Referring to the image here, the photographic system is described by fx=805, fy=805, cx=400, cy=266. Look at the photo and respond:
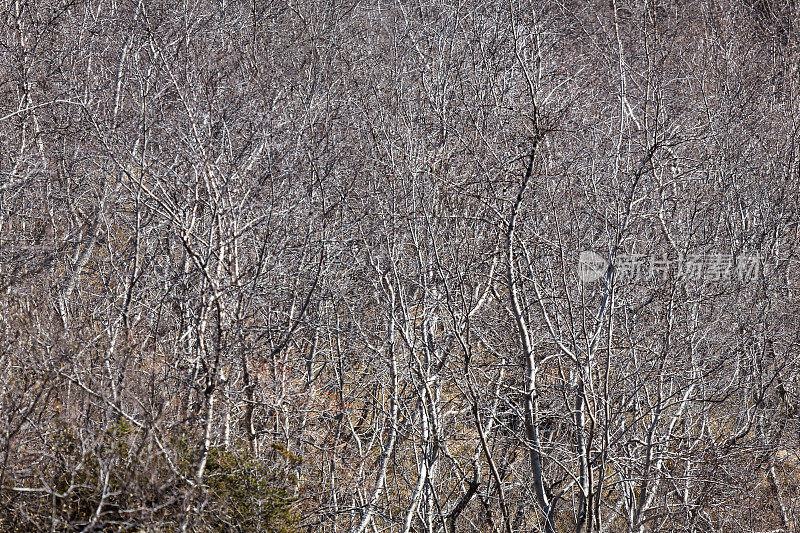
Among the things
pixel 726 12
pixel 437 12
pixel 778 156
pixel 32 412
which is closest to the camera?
pixel 32 412

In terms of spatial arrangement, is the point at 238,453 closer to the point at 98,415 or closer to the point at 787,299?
the point at 98,415

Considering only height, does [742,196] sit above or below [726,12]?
below

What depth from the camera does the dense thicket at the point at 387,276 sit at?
223 inches

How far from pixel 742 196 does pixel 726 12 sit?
476 centimetres

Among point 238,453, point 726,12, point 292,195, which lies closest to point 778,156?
point 726,12

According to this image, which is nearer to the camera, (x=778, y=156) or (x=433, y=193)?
(x=433, y=193)

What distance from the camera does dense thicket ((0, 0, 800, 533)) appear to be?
5.66 m

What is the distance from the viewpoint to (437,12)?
873cm

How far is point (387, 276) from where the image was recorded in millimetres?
6789

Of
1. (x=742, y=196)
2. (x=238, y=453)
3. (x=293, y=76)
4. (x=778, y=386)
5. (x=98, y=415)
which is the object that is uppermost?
(x=293, y=76)

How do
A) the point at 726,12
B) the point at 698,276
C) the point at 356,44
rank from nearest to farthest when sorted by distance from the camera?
the point at 698,276 → the point at 356,44 → the point at 726,12

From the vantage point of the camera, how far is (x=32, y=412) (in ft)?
18.0

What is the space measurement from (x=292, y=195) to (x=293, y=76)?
2.15 m

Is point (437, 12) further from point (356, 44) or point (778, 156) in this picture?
point (778, 156)
